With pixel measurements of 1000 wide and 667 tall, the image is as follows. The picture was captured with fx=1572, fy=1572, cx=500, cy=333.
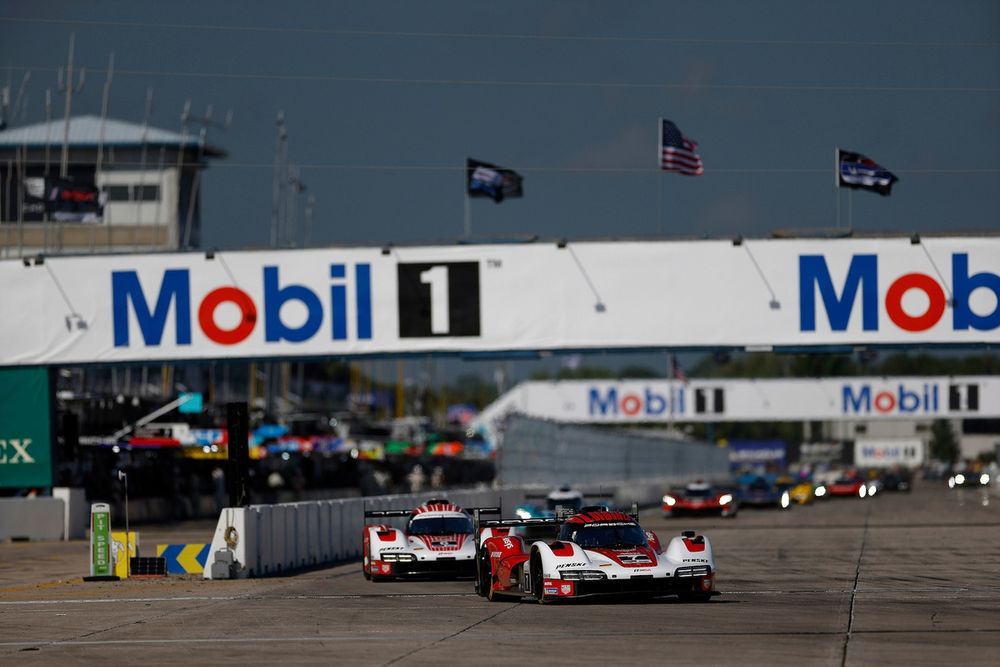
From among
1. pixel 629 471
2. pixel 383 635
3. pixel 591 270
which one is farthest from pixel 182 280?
pixel 629 471

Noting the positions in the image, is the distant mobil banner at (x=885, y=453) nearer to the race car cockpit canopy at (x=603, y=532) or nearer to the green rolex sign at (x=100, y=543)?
the green rolex sign at (x=100, y=543)

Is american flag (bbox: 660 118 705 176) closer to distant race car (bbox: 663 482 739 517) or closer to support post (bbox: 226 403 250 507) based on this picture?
support post (bbox: 226 403 250 507)

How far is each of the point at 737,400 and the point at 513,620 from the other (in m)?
90.3

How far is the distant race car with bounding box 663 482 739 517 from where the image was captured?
183 ft

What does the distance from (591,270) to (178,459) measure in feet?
76.4

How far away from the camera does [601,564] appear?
2055cm

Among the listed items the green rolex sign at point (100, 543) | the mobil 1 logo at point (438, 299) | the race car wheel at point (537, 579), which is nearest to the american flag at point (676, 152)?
the mobil 1 logo at point (438, 299)

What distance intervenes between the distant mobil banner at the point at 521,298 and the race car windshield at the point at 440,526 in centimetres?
1184

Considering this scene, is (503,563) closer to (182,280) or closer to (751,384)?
(182,280)

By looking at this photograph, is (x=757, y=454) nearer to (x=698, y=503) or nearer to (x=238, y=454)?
(x=698, y=503)

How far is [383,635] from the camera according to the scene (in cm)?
1725

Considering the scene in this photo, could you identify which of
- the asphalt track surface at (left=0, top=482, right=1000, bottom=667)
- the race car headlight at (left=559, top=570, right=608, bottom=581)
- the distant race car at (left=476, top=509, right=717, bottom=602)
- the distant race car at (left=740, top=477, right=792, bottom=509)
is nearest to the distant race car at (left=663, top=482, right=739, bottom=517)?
the distant race car at (left=740, top=477, right=792, bottom=509)

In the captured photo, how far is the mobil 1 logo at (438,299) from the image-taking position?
3891cm

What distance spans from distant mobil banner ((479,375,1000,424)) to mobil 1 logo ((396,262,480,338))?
66.7m
